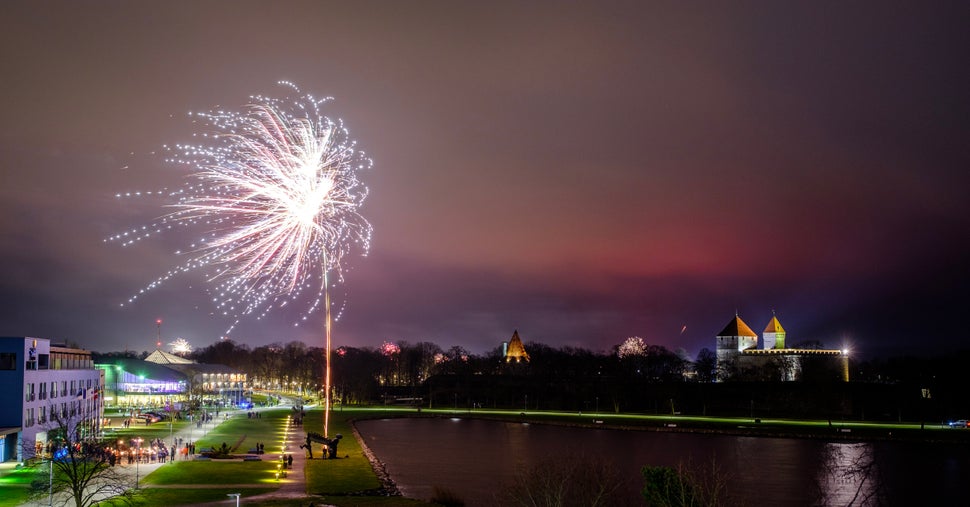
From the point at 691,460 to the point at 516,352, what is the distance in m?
100

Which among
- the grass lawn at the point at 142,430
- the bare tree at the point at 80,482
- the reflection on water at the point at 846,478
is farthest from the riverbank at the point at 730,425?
the bare tree at the point at 80,482

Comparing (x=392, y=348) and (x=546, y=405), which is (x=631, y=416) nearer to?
(x=546, y=405)

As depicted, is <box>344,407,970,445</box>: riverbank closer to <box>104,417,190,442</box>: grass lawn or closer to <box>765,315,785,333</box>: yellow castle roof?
<box>104,417,190,442</box>: grass lawn

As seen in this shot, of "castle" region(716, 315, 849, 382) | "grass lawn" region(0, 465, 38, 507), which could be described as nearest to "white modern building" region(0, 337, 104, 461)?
"grass lawn" region(0, 465, 38, 507)

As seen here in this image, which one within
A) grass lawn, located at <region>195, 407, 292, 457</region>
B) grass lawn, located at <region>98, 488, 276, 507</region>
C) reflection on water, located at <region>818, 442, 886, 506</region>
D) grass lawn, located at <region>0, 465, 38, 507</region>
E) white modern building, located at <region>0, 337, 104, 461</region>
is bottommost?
reflection on water, located at <region>818, 442, 886, 506</region>

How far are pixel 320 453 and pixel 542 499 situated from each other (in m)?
22.5

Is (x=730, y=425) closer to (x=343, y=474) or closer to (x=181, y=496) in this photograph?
(x=343, y=474)

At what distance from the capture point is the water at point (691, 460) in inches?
1529

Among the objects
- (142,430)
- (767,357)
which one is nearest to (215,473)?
(142,430)

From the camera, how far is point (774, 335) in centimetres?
13662

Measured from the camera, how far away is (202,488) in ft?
104

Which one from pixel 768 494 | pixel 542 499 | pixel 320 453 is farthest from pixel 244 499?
pixel 768 494

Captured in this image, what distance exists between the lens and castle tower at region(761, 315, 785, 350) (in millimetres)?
135750

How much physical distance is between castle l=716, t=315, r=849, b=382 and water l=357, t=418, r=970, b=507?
168 ft
